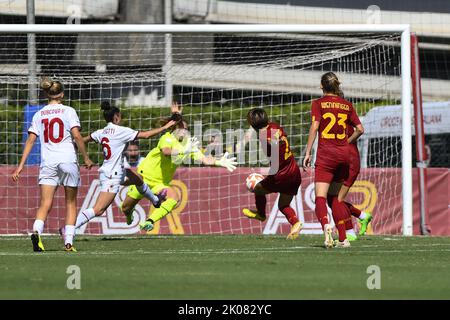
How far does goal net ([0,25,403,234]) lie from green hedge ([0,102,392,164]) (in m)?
0.02

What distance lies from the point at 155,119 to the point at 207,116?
3.33ft

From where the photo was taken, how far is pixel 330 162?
12.7m

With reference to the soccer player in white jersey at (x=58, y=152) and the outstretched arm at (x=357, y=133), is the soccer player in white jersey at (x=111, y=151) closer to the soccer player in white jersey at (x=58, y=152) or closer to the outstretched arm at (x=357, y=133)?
the soccer player in white jersey at (x=58, y=152)

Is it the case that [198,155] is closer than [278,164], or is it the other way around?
[278,164]

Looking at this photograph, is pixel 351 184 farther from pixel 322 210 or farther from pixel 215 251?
pixel 215 251

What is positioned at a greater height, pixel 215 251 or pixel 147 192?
pixel 147 192

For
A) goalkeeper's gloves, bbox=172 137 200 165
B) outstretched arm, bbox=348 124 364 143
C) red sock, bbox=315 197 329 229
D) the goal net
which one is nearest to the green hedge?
the goal net

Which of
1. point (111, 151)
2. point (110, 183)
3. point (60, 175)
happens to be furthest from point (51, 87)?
point (110, 183)

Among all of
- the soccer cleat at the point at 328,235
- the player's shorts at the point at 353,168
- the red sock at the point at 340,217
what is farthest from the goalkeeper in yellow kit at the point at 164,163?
the soccer cleat at the point at 328,235
